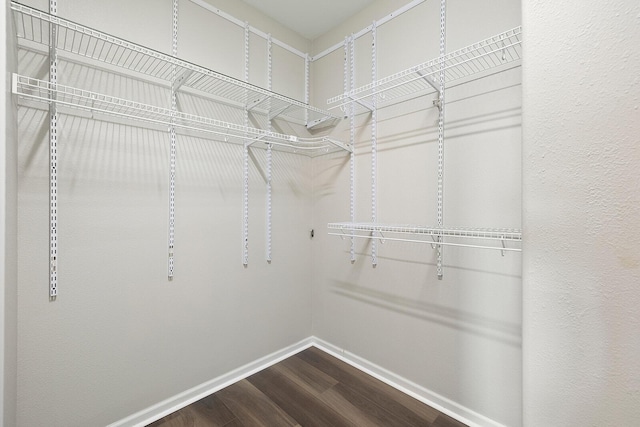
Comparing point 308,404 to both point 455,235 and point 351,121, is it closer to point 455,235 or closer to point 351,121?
point 455,235

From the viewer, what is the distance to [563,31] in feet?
1.96

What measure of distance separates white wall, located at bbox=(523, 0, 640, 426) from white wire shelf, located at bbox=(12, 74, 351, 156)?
1388 mm

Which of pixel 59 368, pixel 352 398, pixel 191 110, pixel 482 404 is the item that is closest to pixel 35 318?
pixel 59 368

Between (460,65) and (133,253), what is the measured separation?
6.60ft

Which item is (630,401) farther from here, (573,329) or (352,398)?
(352,398)

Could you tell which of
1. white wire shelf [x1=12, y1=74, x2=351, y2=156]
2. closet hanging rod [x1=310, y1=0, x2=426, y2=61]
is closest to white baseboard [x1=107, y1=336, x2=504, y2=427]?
white wire shelf [x1=12, y1=74, x2=351, y2=156]

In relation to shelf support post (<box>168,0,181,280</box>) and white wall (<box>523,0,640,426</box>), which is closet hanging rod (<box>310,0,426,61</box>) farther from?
white wall (<box>523,0,640,426</box>)

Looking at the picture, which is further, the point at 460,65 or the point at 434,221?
the point at 434,221

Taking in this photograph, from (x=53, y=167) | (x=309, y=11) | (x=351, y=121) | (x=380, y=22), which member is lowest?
(x=53, y=167)

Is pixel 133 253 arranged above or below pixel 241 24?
below

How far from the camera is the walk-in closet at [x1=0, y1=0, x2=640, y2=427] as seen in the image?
58cm

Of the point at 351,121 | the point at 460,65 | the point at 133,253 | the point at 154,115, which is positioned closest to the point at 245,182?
the point at 154,115

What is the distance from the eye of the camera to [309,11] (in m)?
2.00

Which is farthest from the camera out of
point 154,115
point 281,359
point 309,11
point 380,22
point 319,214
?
point 319,214
